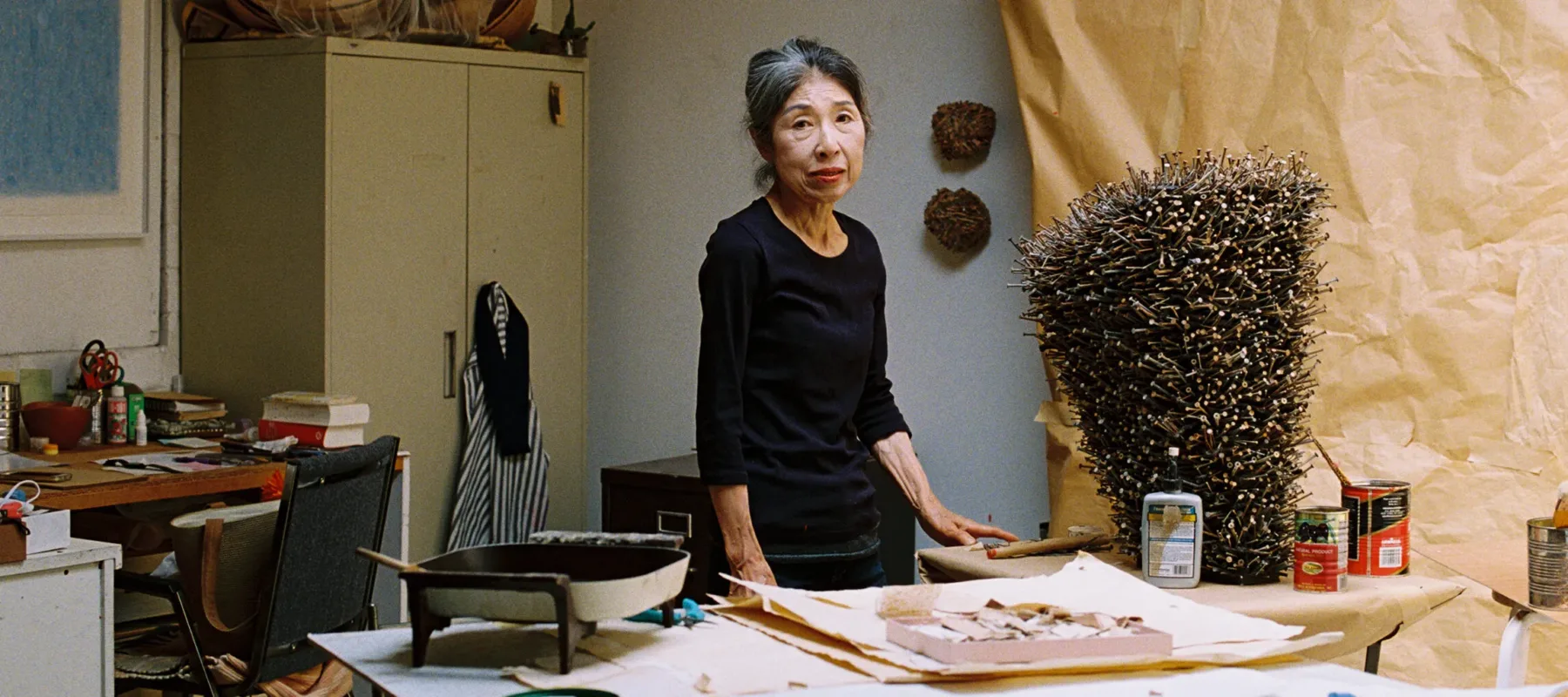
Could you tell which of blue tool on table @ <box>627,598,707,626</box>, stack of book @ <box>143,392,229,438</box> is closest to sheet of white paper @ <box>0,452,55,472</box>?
stack of book @ <box>143,392,229,438</box>

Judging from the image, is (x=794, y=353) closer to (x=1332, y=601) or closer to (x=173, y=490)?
(x=1332, y=601)

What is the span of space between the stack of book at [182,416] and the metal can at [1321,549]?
9.41ft

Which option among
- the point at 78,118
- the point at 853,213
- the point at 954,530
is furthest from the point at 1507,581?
the point at 78,118

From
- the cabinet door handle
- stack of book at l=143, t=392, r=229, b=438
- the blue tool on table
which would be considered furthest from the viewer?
the cabinet door handle

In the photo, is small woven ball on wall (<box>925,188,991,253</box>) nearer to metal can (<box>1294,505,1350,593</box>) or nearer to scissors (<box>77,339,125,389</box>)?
metal can (<box>1294,505,1350,593</box>)

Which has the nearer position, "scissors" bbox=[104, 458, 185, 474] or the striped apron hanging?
"scissors" bbox=[104, 458, 185, 474]

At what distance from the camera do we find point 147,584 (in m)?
2.98

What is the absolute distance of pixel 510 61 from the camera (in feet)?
14.9

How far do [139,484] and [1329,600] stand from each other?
2.44 metres

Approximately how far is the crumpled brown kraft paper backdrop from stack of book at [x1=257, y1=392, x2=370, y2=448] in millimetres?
2048

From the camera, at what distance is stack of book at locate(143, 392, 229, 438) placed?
407cm

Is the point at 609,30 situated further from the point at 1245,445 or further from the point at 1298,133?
the point at 1245,445

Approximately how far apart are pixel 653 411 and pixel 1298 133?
2.30m

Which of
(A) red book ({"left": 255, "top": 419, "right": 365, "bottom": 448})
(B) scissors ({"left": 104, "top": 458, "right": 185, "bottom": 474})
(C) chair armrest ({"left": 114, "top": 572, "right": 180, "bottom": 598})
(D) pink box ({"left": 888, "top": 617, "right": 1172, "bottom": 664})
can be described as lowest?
(C) chair armrest ({"left": 114, "top": 572, "right": 180, "bottom": 598})
